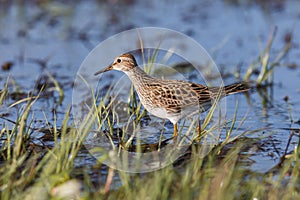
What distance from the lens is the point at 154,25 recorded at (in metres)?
12.6

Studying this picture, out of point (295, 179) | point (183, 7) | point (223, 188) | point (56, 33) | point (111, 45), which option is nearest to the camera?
point (223, 188)

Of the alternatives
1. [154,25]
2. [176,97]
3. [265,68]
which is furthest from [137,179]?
[154,25]

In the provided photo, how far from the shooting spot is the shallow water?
8.70 m

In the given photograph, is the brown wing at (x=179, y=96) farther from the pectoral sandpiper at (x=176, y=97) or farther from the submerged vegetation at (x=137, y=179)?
the submerged vegetation at (x=137, y=179)

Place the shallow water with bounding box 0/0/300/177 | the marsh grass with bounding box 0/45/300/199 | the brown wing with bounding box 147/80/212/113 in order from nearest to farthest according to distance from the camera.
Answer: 1. the marsh grass with bounding box 0/45/300/199
2. the brown wing with bounding box 147/80/212/113
3. the shallow water with bounding box 0/0/300/177

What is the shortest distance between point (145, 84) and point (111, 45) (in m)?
4.14

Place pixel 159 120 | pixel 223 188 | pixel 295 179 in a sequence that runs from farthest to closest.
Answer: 1. pixel 159 120
2. pixel 295 179
3. pixel 223 188

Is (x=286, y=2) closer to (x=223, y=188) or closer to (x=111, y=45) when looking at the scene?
(x=111, y=45)

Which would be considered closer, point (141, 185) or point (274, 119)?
point (141, 185)

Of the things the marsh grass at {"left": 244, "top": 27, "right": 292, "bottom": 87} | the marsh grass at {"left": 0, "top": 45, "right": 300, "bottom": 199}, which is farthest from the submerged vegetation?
the marsh grass at {"left": 244, "top": 27, "right": 292, "bottom": 87}

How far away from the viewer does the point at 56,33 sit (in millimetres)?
12242

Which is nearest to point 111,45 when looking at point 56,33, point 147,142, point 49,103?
point 56,33

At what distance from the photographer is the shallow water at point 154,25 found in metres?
8.70

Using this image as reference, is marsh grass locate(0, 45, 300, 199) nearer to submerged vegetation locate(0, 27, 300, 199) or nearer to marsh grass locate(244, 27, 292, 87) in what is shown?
submerged vegetation locate(0, 27, 300, 199)
